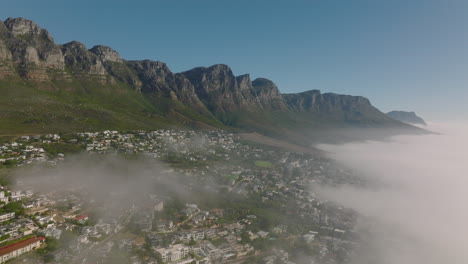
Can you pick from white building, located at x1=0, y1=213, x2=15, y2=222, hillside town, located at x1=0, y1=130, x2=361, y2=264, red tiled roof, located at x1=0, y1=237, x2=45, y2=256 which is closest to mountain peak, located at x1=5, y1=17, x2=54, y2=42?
hillside town, located at x1=0, y1=130, x2=361, y2=264

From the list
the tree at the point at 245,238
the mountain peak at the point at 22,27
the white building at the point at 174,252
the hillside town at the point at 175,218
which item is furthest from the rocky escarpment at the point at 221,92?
the white building at the point at 174,252

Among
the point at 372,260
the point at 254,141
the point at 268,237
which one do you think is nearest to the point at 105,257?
the point at 268,237

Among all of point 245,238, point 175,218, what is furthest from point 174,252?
point 245,238

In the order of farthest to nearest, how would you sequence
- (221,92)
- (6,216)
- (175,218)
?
(221,92)
(175,218)
(6,216)

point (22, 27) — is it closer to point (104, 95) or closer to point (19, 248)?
point (104, 95)

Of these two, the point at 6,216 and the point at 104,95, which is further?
the point at 104,95

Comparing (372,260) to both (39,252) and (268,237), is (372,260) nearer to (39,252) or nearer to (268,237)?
(268,237)

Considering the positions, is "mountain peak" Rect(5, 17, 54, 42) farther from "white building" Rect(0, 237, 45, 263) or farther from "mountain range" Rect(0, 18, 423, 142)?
"white building" Rect(0, 237, 45, 263)

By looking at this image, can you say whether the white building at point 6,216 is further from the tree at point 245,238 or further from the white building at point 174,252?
the tree at point 245,238
